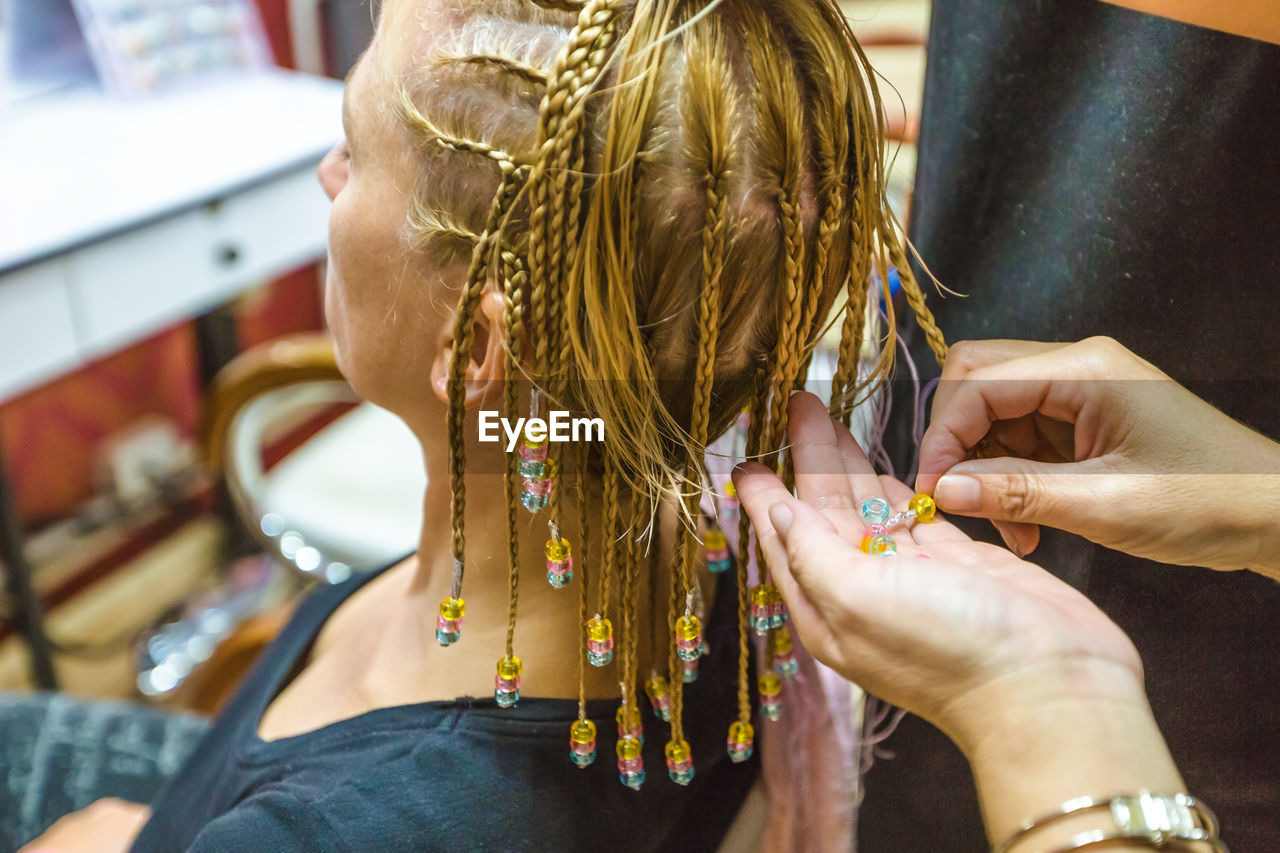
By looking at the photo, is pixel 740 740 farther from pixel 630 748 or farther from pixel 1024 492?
pixel 1024 492

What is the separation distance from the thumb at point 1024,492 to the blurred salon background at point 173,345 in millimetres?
423

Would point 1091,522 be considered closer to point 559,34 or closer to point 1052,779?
point 1052,779

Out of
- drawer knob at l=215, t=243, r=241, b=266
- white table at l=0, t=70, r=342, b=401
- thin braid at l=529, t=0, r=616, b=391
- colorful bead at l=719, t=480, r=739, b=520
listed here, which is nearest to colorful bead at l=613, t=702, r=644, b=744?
colorful bead at l=719, t=480, r=739, b=520

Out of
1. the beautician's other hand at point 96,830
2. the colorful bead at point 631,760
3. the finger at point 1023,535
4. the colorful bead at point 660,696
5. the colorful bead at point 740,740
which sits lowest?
the beautician's other hand at point 96,830

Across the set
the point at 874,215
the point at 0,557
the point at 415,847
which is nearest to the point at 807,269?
the point at 874,215

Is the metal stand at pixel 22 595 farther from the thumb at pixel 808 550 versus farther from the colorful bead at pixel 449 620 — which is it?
the thumb at pixel 808 550

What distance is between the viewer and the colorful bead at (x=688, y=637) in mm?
695

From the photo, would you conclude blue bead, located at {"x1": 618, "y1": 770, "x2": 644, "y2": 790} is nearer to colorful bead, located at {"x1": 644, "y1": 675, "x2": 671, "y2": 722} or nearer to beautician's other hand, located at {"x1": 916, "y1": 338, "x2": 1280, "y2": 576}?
colorful bead, located at {"x1": 644, "y1": 675, "x2": 671, "y2": 722}

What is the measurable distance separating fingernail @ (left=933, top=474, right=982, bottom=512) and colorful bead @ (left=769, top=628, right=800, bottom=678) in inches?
7.6

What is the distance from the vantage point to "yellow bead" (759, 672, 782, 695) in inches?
30.8

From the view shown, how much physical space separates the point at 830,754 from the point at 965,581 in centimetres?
32

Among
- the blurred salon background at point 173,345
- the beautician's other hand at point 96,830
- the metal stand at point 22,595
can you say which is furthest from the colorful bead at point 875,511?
the metal stand at point 22,595

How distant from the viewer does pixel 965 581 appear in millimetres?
534

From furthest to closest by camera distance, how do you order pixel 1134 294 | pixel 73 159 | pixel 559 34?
1. pixel 73 159
2. pixel 1134 294
3. pixel 559 34
